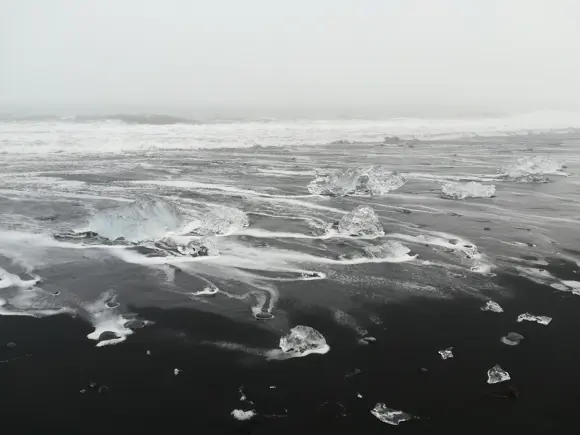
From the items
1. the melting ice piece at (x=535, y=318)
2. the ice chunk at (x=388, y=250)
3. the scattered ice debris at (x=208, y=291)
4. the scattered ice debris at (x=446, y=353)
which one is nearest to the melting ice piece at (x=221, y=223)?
the scattered ice debris at (x=208, y=291)

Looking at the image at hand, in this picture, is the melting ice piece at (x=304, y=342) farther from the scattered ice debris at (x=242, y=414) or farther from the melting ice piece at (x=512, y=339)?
the melting ice piece at (x=512, y=339)

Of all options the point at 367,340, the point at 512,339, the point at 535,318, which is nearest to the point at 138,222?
the point at 367,340

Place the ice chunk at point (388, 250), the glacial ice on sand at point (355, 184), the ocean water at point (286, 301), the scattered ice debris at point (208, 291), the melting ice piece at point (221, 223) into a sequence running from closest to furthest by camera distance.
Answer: the ocean water at point (286, 301), the scattered ice debris at point (208, 291), the ice chunk at point (388, 250), the melting ice piece at point (221, 223), the glacial ice on sand at point (355, 184)

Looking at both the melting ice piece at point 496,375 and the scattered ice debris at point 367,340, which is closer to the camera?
the melting ice piece at point 496,375

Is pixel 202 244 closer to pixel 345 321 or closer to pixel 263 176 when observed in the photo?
pixel 345 321

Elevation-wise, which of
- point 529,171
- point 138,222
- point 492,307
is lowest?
point 492,307

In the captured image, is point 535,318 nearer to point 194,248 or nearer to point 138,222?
point 194,248
